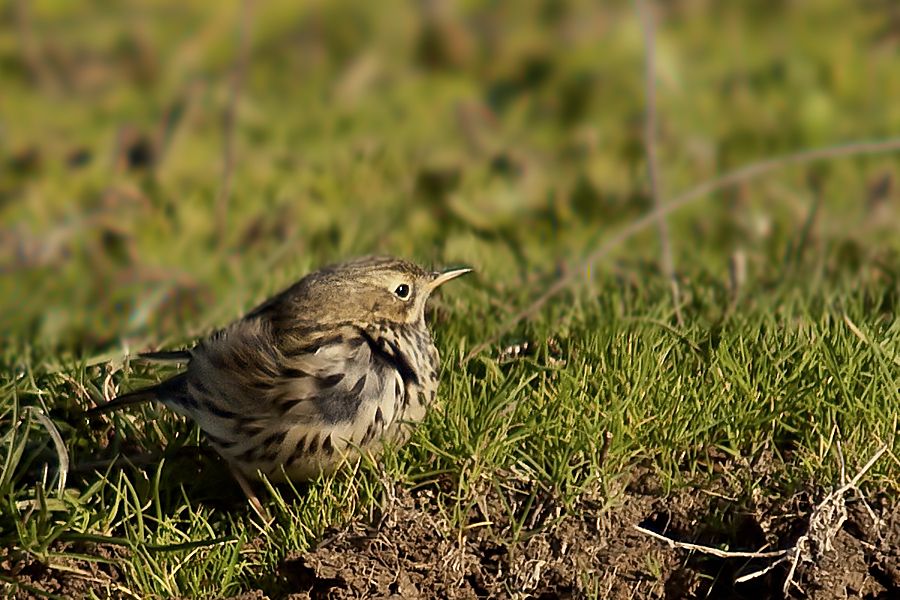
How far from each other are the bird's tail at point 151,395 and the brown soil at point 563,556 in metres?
0.56

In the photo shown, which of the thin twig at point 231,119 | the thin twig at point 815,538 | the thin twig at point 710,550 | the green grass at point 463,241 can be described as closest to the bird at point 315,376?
the green grass at point 463,241

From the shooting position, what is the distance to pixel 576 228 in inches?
304

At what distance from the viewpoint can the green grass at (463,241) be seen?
4.48 m

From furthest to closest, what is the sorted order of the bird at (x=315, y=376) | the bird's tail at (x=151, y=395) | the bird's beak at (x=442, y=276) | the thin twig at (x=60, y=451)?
the bird's beak at (x=442, y=276)
the bird's tail at (x=151, y=395)
the thin twig at (x=60, y=451)
the bird at (x=315, y=376)

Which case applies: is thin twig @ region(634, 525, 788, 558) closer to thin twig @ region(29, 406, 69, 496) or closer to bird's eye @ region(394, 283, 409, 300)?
bird's eye @ region(394, 283, 409, 300)

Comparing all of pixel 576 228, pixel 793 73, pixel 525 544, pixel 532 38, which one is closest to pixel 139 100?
pixel 532 38

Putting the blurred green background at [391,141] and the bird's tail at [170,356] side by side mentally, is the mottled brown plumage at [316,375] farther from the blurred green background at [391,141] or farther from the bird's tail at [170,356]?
the blurred green background at [391,141]

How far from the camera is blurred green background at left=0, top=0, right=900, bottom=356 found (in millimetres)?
6996

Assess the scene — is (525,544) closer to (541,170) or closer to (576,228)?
(576,228)

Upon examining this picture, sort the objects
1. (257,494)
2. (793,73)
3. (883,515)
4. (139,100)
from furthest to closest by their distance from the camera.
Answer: (139,100) → (793,73) → (257,494) → (883,515)

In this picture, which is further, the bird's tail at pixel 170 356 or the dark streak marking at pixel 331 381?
the bird's tail at pixel 170 356

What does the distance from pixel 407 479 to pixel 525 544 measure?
1.39ft

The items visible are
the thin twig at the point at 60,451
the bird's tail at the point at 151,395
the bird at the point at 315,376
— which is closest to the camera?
the bird at the point at 315,376

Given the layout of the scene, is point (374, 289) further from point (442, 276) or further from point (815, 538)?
point (815, 538)
